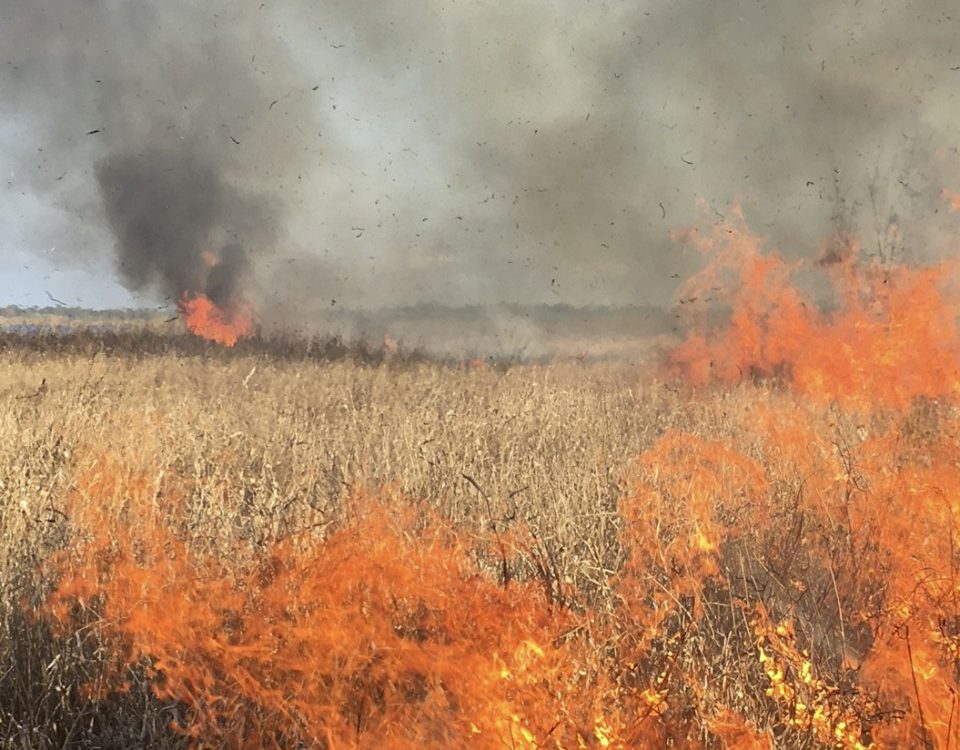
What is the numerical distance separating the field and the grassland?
0.05ft

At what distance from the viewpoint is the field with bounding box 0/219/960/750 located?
221 centimetres

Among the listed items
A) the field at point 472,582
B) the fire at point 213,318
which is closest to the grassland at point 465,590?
the field at point 472,582

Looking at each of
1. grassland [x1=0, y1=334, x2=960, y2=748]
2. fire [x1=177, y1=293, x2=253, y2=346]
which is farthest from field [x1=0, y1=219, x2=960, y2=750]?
fire [x1=177, y1=293, x2=253, y2=346]

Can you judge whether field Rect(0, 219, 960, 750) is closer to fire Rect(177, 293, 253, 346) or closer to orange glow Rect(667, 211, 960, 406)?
orange glow Rect(667, 211, 960, 406)

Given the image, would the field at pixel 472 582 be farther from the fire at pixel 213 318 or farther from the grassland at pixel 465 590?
the fire at pixel 213 318

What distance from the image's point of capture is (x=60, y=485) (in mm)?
3562

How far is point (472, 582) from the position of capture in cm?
286

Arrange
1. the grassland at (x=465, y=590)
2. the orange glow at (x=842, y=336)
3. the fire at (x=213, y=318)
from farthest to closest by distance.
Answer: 1. the fire at (x=213, y=318)
2. the orange glow at (x=842, y=336)
3. the grassland at (x=465, y=590)

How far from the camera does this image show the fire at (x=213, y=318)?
1846 cm

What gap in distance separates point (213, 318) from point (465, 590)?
19.3 metres

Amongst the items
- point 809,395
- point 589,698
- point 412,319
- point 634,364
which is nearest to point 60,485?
point 589,698

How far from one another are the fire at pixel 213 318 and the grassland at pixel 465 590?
44.4 feet

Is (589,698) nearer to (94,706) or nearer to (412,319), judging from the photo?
(94,706)

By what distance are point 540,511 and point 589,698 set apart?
64.6 inches
